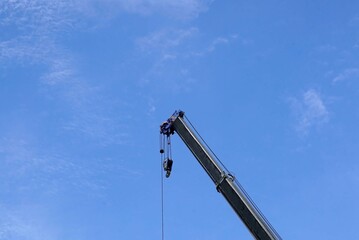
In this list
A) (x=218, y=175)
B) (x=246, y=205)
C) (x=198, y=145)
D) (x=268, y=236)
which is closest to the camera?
(x=268, y=236)

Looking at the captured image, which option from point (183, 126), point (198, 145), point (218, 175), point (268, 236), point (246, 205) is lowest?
point (268, 236)

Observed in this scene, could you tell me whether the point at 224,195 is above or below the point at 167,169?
below

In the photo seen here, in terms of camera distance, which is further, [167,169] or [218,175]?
[167,169]

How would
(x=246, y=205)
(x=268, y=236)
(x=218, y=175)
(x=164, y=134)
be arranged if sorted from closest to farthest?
(x=268, y=236)
(x=246, y=205)
(x=218, y=175)
(x=164, y=134)

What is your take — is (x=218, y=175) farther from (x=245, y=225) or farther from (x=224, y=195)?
(x=245, y=225)

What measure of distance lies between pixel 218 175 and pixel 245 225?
3.48 metres

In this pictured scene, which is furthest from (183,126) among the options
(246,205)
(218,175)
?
(246,205)

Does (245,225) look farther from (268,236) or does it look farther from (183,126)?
(183,126)

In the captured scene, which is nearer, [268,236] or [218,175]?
[268,236]

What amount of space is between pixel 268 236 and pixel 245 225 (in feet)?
4.95

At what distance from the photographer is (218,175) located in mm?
26891

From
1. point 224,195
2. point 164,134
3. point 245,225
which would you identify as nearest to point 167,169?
point 164,134

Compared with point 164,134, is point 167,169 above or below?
below

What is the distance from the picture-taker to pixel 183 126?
98.9ft
